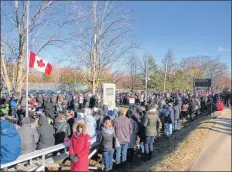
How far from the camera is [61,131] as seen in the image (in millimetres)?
9320

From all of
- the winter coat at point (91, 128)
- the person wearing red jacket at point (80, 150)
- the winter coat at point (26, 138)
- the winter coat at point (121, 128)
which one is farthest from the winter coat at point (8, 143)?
the winter coat at point (121, 128)

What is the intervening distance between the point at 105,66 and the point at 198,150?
14.3 m

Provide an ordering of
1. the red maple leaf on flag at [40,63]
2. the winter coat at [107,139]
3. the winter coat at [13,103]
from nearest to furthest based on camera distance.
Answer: the winter coat at [107,139], the red maple leaf on flag at [40,63], the winter coat at [13,103]

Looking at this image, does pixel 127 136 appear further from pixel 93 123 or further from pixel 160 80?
pixel 160 80

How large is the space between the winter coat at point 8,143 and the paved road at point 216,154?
4058mm

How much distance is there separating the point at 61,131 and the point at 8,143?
2.72m

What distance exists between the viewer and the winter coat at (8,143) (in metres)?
6.63

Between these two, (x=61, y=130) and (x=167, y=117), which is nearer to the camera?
(x=61, y=130)

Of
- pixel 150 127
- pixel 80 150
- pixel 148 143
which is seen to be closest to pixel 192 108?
pixel 148 143

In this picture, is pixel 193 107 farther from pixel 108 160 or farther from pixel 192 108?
pixel 108 160

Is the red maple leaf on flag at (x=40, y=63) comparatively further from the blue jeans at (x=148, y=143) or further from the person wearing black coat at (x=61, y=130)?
the blue jeans at (x=148, y=143)

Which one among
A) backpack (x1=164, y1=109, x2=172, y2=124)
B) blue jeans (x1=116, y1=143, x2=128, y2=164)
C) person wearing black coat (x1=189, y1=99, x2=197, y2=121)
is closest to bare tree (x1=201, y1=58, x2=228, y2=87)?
person wearing black coat (x1=189, y1=99, x2=197, y2=121)

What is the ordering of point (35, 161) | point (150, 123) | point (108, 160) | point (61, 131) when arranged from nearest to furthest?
point (35, 161) < point (108, 160) < point (61, 131) < point (150, 123)

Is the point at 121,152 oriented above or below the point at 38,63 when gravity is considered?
below
